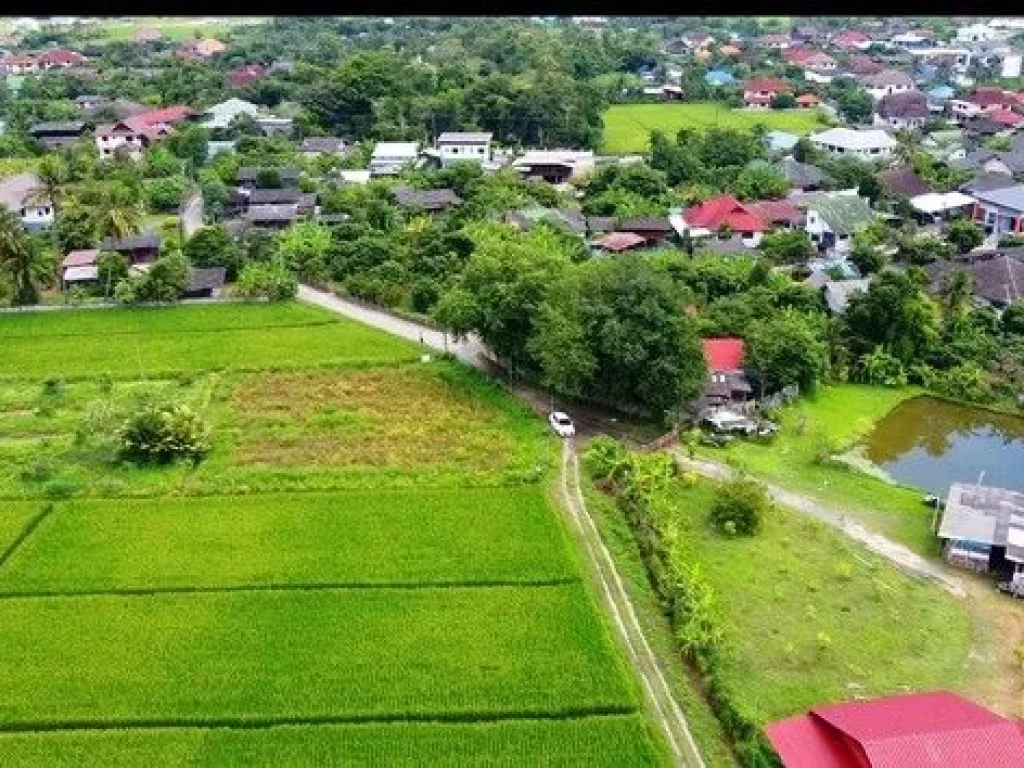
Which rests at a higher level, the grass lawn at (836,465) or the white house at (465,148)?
the white house at (465,148)

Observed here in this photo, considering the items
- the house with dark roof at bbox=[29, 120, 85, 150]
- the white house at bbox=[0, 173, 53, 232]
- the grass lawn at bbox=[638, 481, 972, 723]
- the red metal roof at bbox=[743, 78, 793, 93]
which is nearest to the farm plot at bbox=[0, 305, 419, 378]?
the white house at bbox=[0, 173, 53, 232]

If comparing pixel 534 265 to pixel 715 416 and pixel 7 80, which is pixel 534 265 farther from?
pixel 7 80

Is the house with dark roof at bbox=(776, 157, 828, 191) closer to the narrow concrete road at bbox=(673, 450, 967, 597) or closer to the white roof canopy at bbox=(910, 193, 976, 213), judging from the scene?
the white roof canopy at bbox=(910, 193, 976, 213)

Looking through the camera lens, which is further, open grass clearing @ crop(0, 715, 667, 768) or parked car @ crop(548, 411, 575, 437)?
parked car @ crop(548, 411, 575, 437)

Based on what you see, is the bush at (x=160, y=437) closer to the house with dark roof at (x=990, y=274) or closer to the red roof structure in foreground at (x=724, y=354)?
the red roof structure in foreground at (x=724, y=354)

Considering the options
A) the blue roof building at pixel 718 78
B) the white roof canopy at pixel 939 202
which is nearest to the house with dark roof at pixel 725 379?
the white roof canopy at pixel 939 202

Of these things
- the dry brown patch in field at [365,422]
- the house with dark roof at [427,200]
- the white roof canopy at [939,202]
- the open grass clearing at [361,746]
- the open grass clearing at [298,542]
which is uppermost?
the house with dark roof at [427,200]
